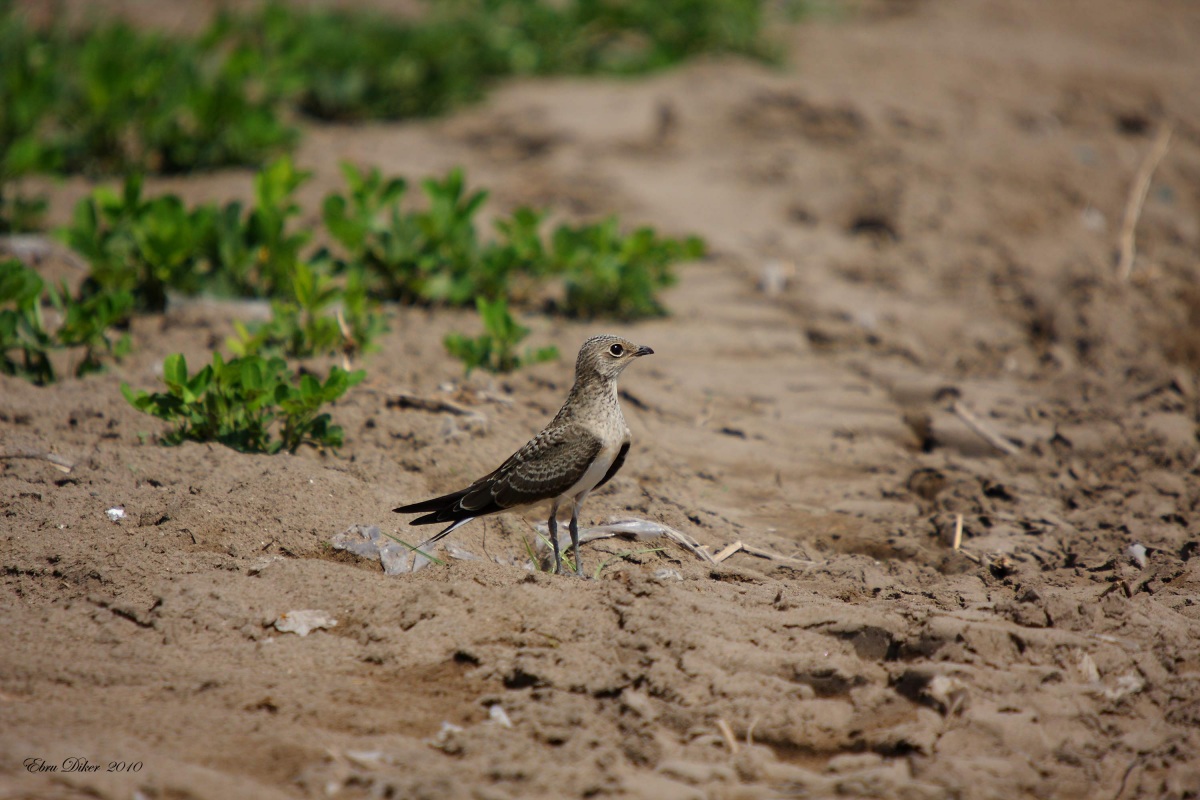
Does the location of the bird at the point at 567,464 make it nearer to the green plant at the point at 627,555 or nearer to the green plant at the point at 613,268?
the green plant at the point at 627,555

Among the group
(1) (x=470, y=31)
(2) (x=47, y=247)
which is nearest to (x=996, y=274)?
(1) (x=470, y=31)

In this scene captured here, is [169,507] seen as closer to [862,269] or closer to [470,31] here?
[862,269]

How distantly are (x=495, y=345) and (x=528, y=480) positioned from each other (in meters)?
1.91

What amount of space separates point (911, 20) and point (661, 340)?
801 cm

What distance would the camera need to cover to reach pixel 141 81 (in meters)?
8.19

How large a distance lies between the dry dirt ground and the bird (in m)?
0.27

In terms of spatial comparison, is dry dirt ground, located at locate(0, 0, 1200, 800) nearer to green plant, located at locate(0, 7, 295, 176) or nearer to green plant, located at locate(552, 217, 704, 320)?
green plant, located at locate(552, 217, 704, 320)

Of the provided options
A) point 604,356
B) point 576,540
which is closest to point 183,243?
point 604,356

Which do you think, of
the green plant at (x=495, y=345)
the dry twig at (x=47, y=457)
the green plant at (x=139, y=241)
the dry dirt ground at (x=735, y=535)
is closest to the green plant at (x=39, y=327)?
the dry dirt ground at (x=735, y=535)

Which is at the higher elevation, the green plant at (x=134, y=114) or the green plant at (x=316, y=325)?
the green plant at (x=134, y=114)

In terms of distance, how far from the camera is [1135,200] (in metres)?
8.36

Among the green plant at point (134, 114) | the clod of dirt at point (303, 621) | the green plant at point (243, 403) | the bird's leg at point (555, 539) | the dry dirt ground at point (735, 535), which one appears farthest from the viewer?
the green plant at point (134, 114)

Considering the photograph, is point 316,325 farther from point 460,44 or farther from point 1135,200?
point 1135,200

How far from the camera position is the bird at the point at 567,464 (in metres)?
4.19
